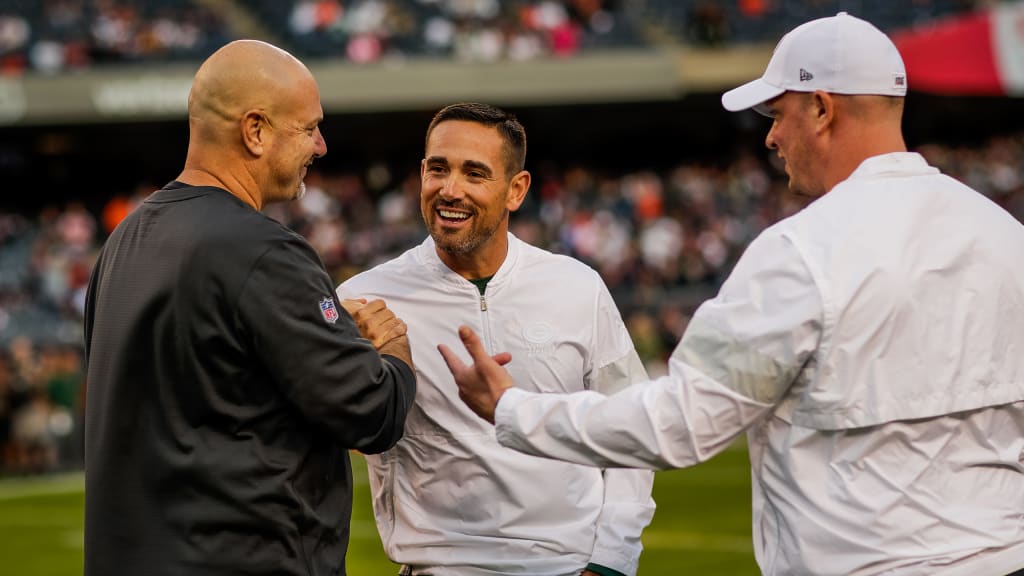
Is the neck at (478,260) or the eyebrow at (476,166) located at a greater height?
the eyebrow at (476,166)

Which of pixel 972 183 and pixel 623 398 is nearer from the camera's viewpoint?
pixel 623 398

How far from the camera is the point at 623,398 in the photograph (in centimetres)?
288

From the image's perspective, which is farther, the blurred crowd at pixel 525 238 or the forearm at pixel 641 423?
the blurred crowd at pixel 525 238

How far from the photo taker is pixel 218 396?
2.96 m

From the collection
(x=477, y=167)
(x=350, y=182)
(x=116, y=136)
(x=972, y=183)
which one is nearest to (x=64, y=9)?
(x=116, y=136)

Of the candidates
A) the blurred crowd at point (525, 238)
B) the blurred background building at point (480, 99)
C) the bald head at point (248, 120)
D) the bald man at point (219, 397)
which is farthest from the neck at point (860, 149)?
the blurred background building at point (480, 99)

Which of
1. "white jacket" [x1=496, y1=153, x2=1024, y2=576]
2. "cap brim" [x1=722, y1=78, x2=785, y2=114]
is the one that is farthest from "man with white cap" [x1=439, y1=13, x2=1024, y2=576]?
"cap brim" [x1=722, y1=78, x2=785, y2=114]

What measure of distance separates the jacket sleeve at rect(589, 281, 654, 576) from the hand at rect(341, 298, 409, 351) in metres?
0.78

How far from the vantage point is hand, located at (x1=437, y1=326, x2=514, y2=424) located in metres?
3.07

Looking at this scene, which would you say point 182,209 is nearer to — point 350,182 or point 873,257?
point 873,257

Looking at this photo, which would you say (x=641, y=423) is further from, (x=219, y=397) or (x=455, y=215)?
(x=455, y=215)

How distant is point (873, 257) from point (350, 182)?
78.3 ft

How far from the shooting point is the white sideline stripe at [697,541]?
417 inches

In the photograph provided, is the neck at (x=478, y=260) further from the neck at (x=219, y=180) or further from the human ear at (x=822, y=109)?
the human ear at (x=822, y=109)
